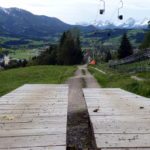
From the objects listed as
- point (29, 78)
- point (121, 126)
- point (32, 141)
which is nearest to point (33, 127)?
point (32, 141)

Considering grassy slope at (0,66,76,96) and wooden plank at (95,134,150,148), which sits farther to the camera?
grassy slope at (0,66,76,96)

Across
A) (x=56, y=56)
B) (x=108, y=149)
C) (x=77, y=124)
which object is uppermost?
(x=108, y=149)

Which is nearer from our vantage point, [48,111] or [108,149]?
[108,149]

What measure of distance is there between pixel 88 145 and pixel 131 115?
2.47m

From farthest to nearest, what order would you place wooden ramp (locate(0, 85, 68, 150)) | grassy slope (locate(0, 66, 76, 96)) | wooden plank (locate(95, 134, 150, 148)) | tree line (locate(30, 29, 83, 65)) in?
1. tree line (locate(30, 29, 83, 65))
2. grassy slope (locate(0, 66, 76, 96))
3. wooden ramp (locate(0, 85, 68, 150))
4. wooden plank (locate(95, 134, 150, 148))

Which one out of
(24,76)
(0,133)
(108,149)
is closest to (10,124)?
(0,133)

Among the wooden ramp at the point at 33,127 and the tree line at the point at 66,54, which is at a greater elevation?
the wooden ramp at the point at 33,127

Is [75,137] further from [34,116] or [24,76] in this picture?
[24,76]

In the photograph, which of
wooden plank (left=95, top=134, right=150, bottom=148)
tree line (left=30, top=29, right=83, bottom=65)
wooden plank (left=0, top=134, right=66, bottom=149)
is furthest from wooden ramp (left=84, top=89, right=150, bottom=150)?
tree line (left=30, top=29, right=83, bottom=65)

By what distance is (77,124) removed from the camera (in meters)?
10.5

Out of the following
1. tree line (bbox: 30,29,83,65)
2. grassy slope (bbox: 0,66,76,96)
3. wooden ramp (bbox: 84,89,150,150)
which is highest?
wooden ramp (bbox: 84,89,150,150)

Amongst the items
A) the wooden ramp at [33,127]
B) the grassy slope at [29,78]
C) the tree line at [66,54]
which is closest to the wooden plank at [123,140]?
the wooden ramp at [33,127]

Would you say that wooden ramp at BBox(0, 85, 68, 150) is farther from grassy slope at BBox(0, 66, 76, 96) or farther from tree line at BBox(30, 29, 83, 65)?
tree line at BBox(30, 29, 83, 65)

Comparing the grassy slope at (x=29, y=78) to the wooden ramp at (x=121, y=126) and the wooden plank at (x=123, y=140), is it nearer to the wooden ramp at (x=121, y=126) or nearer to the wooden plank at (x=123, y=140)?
the wooden ramp at (x=121, y=126)
